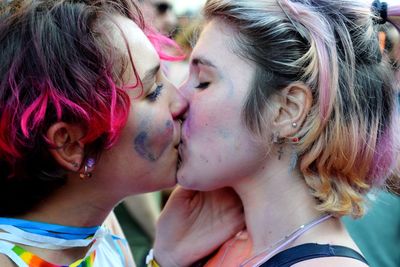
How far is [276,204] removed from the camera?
79.3 inches

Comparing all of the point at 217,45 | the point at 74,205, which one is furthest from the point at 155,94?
the point at 74,205

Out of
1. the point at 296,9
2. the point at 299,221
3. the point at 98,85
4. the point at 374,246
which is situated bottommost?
the point at 374,246

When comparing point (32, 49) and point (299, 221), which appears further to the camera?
point (299, 221)

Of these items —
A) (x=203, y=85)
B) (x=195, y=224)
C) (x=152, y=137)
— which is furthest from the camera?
(x=195, y=224)

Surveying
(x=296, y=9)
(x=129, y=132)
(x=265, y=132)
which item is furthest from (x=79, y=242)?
(x=296, y=9)

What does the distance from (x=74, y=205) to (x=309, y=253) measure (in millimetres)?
809

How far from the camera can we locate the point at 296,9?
194 centimetres

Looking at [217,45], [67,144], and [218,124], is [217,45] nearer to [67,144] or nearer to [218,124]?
[218,124]

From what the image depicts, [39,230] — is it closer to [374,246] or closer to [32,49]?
[32,49]

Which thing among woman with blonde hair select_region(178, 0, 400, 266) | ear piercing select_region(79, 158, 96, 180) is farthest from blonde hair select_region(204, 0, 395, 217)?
ear piercing select_region(79, 158, 96, 180)

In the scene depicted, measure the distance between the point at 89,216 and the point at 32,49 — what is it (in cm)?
62

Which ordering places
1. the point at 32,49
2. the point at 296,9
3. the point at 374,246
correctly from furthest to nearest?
1. the point at 374,246
2. the point at 296,9
3. the point at 32,49

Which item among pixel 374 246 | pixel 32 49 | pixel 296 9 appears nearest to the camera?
pixel 32 49

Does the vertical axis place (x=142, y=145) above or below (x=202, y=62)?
below
